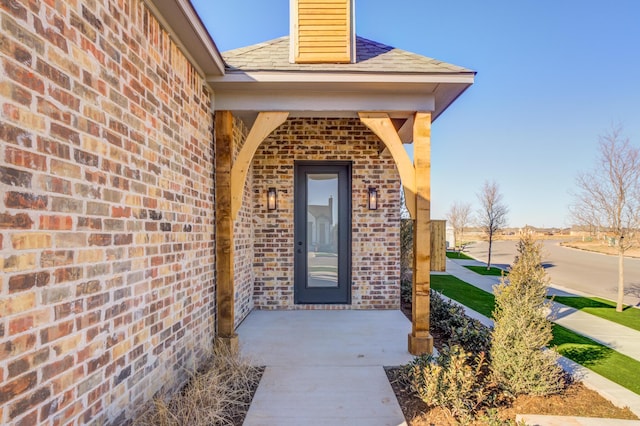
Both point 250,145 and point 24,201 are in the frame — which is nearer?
point 24,201

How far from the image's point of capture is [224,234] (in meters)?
3.63

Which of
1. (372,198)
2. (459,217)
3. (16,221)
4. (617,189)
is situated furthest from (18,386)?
(459,217)

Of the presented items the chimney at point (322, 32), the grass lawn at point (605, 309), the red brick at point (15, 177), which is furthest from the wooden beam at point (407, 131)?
the grass lawn at point (605, 309)

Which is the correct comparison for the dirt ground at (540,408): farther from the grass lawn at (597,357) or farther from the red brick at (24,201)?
the red brick at (24,201)

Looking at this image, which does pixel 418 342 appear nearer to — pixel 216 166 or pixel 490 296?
pixel 216 166

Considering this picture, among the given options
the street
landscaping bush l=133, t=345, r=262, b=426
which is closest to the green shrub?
landscaping bush l=133, t=345, r=262, b=426

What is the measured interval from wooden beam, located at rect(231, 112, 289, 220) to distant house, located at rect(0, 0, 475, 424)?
0.02 m

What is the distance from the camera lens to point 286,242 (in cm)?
545

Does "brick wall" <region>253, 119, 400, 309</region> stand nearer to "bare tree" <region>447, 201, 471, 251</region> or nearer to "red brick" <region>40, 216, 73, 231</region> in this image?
"red brick" <region>40, 216, 73, 231</region>

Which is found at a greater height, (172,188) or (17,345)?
(172,188)

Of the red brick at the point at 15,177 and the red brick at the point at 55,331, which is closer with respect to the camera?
the red brick at the point at 15,177

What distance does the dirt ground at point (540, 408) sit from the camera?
245 cm

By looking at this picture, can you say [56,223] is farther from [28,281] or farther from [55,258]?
[28,281]

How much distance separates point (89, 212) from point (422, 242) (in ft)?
10.3
